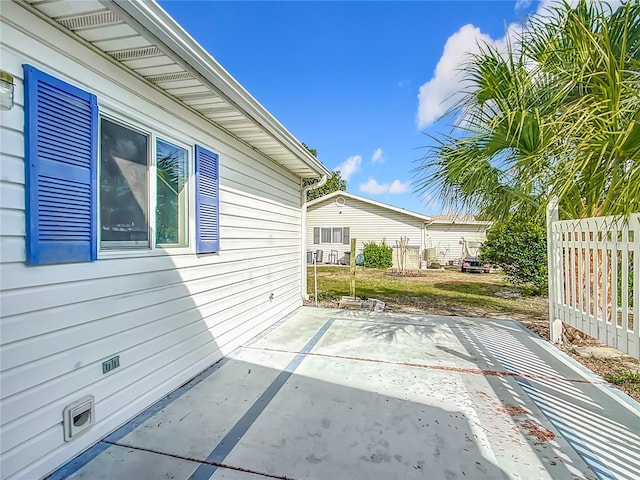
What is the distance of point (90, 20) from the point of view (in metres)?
1.97

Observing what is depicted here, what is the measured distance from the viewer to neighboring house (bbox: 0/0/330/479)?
1.82 m

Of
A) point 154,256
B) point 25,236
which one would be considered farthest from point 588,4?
point 25,236

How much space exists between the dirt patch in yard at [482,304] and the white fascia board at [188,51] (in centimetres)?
469

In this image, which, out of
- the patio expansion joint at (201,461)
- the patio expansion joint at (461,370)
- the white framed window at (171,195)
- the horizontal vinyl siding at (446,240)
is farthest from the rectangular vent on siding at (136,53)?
the horizontal vinyl siding at (446,240)

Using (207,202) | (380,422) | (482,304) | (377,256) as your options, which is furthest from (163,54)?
(377,256)

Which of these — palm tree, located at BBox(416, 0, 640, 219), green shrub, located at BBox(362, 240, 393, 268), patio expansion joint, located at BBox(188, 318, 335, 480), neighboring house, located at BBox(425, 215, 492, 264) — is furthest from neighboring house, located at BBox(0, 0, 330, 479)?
neighboring house, located at BBox(425, 215, 492, 264)

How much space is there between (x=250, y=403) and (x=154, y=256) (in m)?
1.56

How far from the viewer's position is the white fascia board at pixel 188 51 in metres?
1.89

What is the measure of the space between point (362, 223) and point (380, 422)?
16032 millimetres

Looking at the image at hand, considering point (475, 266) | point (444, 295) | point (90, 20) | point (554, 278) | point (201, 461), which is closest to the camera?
point (90, 20)

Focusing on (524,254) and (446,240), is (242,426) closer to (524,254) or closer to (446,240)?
(524,254)

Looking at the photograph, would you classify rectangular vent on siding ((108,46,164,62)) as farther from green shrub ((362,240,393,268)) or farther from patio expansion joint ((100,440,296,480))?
green shrub ((362,240,393,268))

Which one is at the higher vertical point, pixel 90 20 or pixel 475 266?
pixel 90 20

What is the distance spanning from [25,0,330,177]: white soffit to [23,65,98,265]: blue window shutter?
39 cm
